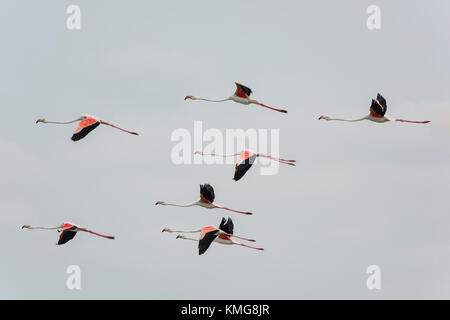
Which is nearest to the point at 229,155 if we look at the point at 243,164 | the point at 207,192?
the point at 207,192

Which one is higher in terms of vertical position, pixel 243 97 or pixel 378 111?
pixel 243 97

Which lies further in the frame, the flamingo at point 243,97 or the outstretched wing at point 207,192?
the outstretched wing at point 207,192

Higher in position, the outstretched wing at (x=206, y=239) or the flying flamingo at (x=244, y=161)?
the flying flamingo at (x=244, y=161)

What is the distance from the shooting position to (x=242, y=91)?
49250mm

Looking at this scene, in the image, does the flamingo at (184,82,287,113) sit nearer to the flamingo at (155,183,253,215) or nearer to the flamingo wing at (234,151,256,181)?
the flamingo wing at (234,151,256,181)

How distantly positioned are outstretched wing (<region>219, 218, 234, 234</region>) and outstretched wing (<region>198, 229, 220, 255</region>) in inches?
54.0

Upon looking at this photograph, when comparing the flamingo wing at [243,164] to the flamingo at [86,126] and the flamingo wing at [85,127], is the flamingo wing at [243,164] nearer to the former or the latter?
the flamingo at [86,126]

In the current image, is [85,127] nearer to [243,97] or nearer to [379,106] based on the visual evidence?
[243,97]

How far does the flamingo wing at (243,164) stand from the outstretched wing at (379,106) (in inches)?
219

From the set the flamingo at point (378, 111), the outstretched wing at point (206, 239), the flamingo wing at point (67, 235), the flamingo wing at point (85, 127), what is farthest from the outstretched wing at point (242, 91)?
the flamingo wing at point (67, 235)

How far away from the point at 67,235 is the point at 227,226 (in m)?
7.45

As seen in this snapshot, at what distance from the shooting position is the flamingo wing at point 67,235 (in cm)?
5206
